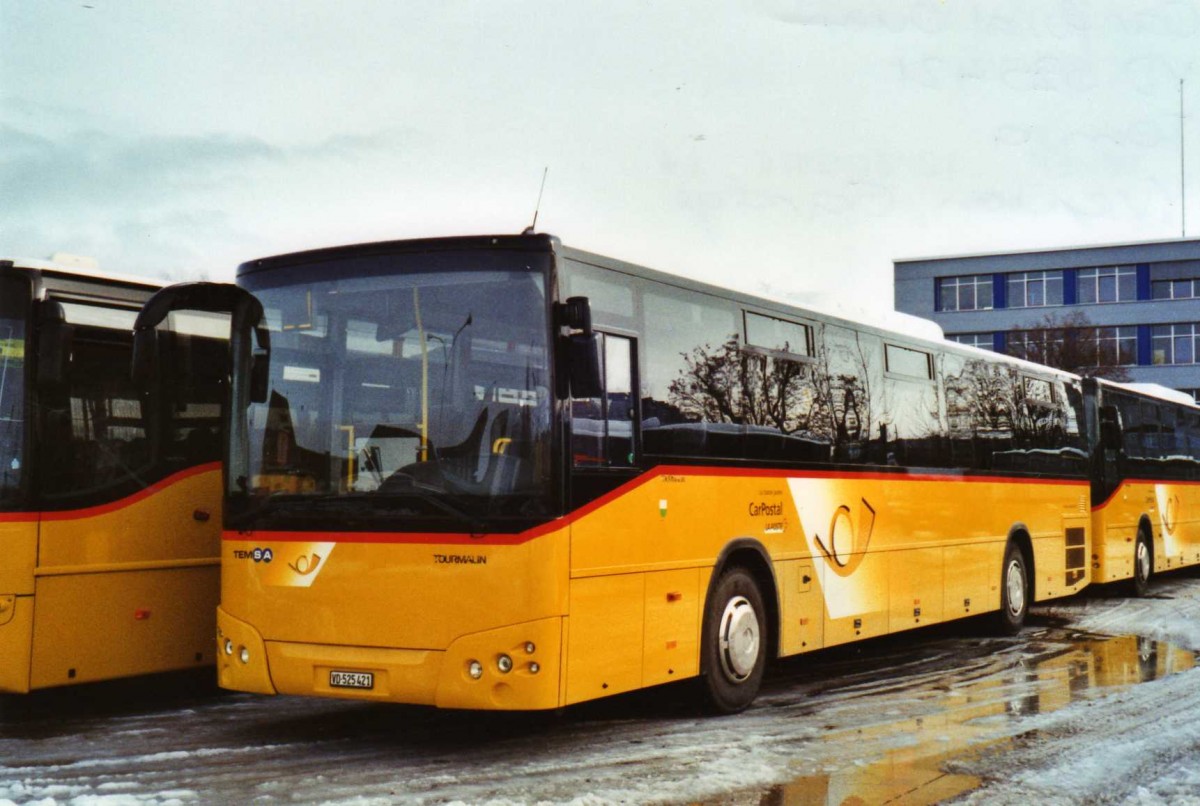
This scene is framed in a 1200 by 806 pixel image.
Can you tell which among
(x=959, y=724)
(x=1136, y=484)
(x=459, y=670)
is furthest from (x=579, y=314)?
(x=1136, y=484)

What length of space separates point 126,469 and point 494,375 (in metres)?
3.40

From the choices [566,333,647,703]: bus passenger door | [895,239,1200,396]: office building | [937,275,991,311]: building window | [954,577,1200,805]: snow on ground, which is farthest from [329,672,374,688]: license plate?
[937,275,991,311]: building window

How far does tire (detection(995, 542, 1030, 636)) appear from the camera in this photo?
Answer: 1520 centimetres

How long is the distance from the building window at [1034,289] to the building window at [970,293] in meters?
1.29

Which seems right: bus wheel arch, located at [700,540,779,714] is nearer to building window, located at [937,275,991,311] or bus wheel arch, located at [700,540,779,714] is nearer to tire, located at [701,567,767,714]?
tire, located at [701,567,767,714]

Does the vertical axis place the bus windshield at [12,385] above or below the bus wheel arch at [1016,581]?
above

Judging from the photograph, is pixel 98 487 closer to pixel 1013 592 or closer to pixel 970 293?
pixel 1013 592

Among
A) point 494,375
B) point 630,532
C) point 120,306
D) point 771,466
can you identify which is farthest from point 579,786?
point 120,306

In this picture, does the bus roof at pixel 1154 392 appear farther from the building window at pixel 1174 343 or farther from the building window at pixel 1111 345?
the building window at pixel 1174 343

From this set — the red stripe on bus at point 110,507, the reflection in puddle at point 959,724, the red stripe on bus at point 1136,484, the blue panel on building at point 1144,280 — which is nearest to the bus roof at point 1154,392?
→ the red stripe on bus at point 1136,484

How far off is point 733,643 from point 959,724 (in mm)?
1691

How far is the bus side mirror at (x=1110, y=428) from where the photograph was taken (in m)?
19.8

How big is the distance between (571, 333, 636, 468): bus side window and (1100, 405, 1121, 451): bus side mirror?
43.2ft

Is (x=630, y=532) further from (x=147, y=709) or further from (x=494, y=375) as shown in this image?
(x=147, y=709)
